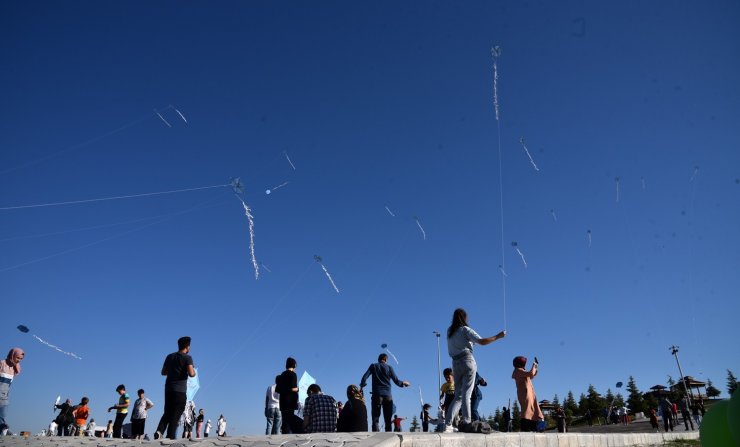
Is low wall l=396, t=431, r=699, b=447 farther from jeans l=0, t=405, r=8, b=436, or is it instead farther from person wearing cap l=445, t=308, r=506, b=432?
jeans l=0, t=405, r=8, b=436

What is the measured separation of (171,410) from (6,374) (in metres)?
3.77

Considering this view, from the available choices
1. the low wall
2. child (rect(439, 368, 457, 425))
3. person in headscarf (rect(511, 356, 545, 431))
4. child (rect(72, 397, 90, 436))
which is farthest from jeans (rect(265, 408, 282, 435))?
child (rect(72, 397, 90, 436))

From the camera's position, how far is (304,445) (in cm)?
516

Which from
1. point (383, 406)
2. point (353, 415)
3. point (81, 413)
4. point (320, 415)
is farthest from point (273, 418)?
point (81, 413)

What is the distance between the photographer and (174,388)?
7762 millimetres

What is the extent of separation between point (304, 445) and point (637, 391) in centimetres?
7908

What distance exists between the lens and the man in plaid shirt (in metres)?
7.09

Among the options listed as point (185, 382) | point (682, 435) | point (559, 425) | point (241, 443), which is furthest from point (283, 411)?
point (559, 425)

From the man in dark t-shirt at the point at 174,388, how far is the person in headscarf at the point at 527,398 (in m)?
5.70

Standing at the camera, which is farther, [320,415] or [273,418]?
[273,418]

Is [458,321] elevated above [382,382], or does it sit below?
above

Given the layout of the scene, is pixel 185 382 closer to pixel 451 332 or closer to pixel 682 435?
pixel 451 332

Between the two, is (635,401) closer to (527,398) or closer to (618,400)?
(618,400)

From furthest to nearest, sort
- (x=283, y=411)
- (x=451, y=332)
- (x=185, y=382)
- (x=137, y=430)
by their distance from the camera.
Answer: (x=137, y=430)
(x=283, y=411)
(x=185, y=382)
(x=451, y=332)
